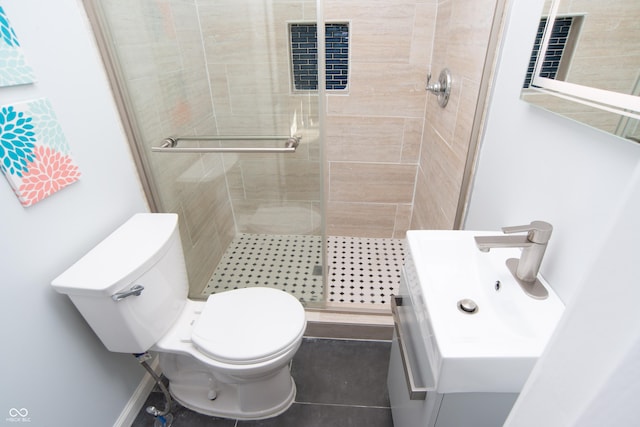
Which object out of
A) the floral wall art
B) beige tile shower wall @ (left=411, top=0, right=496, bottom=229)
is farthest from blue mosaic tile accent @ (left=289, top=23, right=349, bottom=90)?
the floral wall art

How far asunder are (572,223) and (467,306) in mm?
315

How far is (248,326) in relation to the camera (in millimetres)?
1250

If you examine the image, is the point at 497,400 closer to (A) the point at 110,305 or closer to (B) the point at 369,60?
(A) the point at 110,305

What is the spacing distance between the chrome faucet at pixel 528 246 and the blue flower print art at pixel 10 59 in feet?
4.51

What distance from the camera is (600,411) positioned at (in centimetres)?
26

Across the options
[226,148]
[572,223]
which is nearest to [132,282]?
[226,148]

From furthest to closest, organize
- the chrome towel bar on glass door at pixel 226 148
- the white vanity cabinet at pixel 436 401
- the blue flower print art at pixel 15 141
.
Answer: the chrome towel bar on glass door at pixel 226 148 < the blue flower print art at pixel 15 141 < the white vanity cabinet at pixel 436 401

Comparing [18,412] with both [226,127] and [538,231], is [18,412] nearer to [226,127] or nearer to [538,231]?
[226,127]

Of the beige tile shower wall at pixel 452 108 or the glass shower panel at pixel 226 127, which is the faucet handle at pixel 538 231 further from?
the glass shower panel at pixel 226 127

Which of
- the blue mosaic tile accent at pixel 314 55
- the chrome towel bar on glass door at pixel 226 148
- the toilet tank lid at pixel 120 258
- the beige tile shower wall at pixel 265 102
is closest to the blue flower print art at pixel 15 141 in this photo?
the toilet tank lid at pixel 120 258

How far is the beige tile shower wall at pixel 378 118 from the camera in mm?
1813

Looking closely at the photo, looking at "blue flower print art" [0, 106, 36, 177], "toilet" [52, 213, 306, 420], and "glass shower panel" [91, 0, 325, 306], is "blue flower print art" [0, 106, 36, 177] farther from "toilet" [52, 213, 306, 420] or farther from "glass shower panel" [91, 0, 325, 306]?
"glass shower panel" [91, 0, 325, 306]

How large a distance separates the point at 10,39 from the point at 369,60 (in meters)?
1.63

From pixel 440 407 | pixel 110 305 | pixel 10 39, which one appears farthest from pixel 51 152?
pixel 440 407
